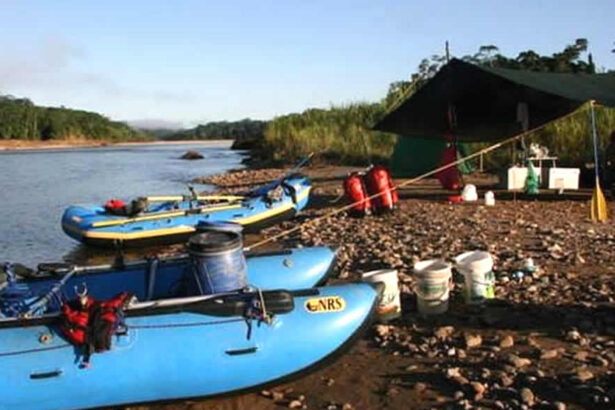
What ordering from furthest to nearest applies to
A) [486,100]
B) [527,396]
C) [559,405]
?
[486,100] < [527,396] < [559,405]

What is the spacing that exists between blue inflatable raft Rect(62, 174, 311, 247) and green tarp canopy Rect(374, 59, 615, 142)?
327 centimetres

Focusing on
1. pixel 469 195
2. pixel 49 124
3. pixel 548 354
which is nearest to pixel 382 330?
pixel 548 354

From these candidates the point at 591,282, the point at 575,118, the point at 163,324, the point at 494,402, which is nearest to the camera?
the point at 494,402

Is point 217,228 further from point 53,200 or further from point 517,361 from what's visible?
point 53,200

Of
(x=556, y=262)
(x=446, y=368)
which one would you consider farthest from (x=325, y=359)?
(x=556, y=262)

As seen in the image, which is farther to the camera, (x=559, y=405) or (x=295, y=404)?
(x=295, y=404)

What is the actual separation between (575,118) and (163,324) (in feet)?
51.9

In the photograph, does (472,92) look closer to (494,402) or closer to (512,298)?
(512,298)

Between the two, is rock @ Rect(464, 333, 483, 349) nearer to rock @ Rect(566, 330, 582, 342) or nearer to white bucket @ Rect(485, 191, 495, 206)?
rock @ Rect(566, 330, 582, 342)

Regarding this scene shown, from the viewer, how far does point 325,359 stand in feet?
17.5

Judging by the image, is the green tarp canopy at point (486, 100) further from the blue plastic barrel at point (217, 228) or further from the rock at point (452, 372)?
the rock at point (452, 372)

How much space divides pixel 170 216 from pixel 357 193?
3491 mm

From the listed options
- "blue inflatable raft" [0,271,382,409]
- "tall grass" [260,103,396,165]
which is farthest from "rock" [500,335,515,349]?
"tall grass" [260,103,396,165]

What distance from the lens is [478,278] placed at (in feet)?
21.9
